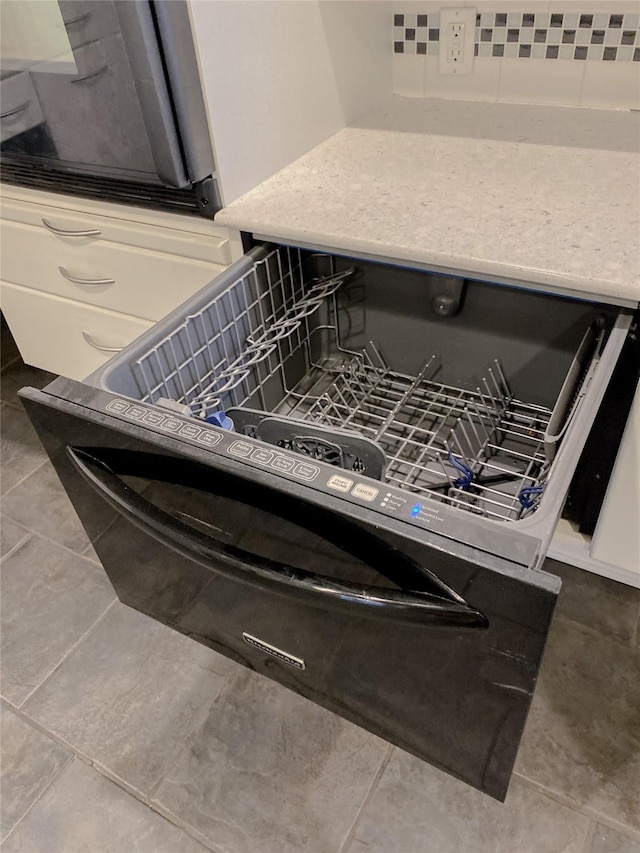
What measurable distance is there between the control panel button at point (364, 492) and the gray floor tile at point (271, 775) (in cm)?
65

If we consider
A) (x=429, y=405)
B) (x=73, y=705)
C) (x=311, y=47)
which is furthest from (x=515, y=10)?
(x=73, y=705)

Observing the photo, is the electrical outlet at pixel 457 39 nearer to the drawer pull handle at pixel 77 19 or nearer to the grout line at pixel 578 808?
the drawer pull handle at pixel 77 19

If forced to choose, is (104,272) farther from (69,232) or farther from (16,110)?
(16,110)

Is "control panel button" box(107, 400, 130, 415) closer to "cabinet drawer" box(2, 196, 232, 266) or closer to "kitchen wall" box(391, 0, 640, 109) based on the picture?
"cabinet drawer" box(2, 196, 232, 266)

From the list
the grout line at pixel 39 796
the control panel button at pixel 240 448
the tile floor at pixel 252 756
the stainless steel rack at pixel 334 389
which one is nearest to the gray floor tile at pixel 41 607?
the tile floor at pixel 252 756

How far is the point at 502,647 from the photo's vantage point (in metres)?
0.64

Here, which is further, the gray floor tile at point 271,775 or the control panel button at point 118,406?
the gray floor tile at point 271,775

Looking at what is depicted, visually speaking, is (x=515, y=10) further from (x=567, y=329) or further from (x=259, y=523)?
(x=259, y=523)

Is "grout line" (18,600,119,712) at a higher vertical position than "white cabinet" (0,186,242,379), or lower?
lower

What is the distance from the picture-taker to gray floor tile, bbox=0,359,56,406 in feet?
6.21

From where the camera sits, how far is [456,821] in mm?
979

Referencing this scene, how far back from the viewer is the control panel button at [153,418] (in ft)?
2.41

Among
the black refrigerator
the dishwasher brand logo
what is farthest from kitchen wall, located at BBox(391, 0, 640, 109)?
the dishwasher brand logo

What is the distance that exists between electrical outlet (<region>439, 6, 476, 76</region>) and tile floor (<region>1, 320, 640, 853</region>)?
1081mm
